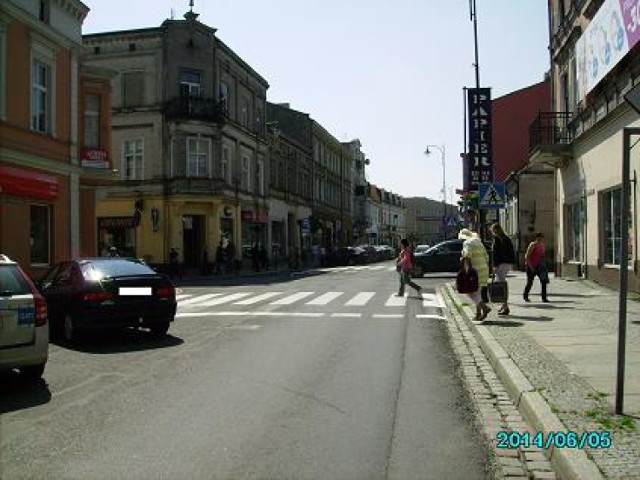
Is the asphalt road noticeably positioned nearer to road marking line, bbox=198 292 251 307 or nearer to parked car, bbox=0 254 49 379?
parked car, bbox=0 254 49 379

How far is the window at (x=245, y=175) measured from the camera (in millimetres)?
44969

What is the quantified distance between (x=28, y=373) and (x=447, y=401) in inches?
192

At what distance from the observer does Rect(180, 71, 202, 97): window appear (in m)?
39.0

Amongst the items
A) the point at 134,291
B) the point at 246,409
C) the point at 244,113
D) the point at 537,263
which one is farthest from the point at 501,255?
the point at 244,113

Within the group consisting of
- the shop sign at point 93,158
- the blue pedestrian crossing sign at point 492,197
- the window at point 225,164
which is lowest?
the blue pedestrian crossing sign at point 492,197

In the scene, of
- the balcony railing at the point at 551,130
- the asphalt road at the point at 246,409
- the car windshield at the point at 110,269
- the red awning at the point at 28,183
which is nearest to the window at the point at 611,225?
the balcony railing at the point at 551,130

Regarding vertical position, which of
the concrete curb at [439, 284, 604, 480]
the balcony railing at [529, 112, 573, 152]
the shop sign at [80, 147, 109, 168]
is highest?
the balcony railing at [529, 112, 573, 152]

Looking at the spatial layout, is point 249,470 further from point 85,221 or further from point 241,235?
point 241,235

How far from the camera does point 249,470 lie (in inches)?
197

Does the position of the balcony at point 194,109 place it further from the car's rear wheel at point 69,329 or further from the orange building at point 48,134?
the car's rear wheel at point 69,329

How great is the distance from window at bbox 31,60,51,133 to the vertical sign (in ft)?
50.9

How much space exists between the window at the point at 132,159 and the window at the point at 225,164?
4423 millimetres

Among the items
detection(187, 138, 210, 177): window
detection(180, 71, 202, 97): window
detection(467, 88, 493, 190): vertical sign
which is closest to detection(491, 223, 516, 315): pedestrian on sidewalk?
detection(467, 88, 493, 190): vertical sign

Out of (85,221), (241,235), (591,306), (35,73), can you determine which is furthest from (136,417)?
(241,235)
